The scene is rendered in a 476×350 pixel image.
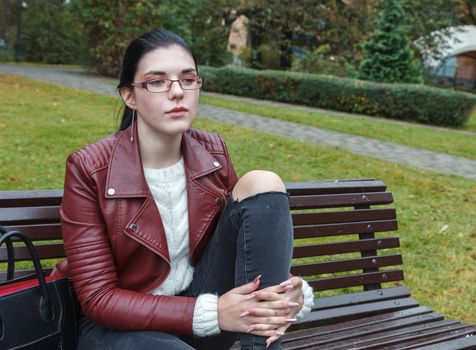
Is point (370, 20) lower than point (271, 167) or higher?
higher

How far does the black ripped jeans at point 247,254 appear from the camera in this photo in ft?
6.84

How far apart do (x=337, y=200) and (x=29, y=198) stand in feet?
5.04

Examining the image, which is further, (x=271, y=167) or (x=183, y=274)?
(x=271, y=167)

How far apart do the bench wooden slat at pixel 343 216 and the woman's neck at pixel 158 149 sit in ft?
2.92

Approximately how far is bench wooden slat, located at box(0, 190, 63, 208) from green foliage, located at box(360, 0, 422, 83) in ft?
51.4

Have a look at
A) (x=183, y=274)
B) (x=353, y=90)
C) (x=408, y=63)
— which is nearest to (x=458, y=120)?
(x=353, y=90)

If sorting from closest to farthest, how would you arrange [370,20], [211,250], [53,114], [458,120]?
[211,250] < [53,114] < [458,120] < [370,20]

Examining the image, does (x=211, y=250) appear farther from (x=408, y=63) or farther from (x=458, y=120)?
(x=408, y=63)

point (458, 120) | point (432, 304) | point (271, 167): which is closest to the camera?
point (432, 304)

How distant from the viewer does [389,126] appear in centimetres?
1209

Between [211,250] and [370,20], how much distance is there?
791 inches

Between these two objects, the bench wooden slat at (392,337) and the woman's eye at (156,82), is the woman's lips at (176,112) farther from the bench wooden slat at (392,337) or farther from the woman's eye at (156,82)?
the bench wooden slat at (392,337)

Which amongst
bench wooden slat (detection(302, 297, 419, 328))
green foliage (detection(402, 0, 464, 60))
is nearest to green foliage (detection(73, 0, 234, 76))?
green foliage (detection(402, 0, 464, 60))

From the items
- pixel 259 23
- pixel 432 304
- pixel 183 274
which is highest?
pixel 259 23
